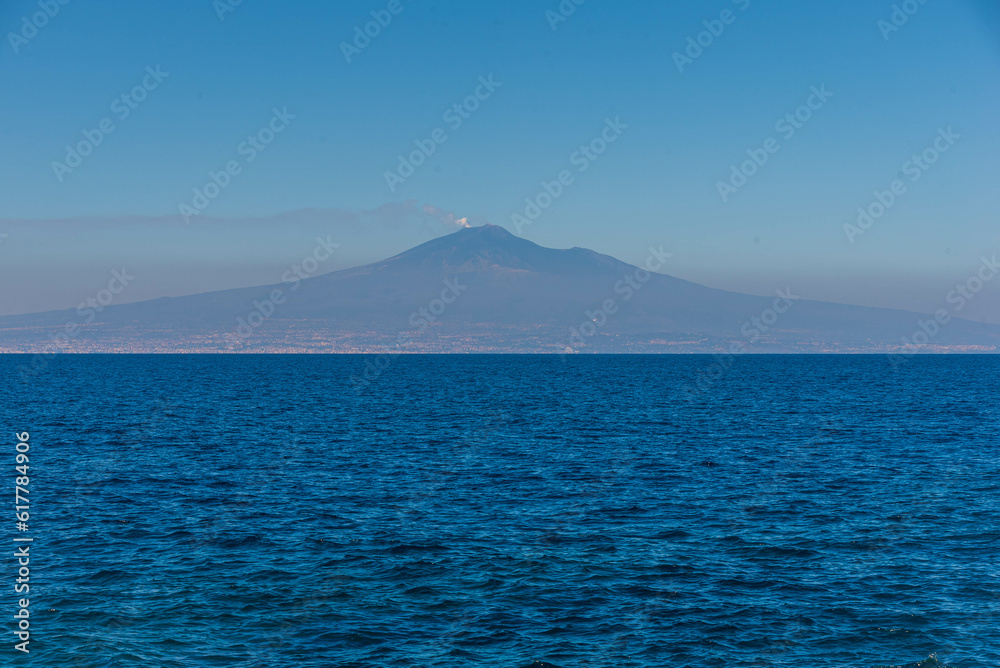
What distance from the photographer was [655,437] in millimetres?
69438

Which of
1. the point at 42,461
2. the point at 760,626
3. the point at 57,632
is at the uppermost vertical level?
the point at 42,461

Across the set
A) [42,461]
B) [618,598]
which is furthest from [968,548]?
[42,461]

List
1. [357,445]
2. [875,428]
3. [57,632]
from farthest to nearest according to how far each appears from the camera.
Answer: [875,428]
[357,445]
[57,632]

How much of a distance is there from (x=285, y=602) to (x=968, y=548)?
29733mm

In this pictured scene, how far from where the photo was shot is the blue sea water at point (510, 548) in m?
24.4

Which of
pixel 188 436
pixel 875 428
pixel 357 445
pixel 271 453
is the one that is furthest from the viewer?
pixel 875 428

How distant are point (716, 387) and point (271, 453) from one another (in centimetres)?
9791

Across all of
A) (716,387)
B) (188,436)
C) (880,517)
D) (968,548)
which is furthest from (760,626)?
(716,387)

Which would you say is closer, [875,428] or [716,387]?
[875,428]

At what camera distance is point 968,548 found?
34.1 meters

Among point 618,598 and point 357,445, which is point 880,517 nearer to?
point 618,598

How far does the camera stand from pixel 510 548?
3362 centimetres

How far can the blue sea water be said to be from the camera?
24422 mm

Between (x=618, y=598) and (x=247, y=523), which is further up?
(x=247, y=523)
